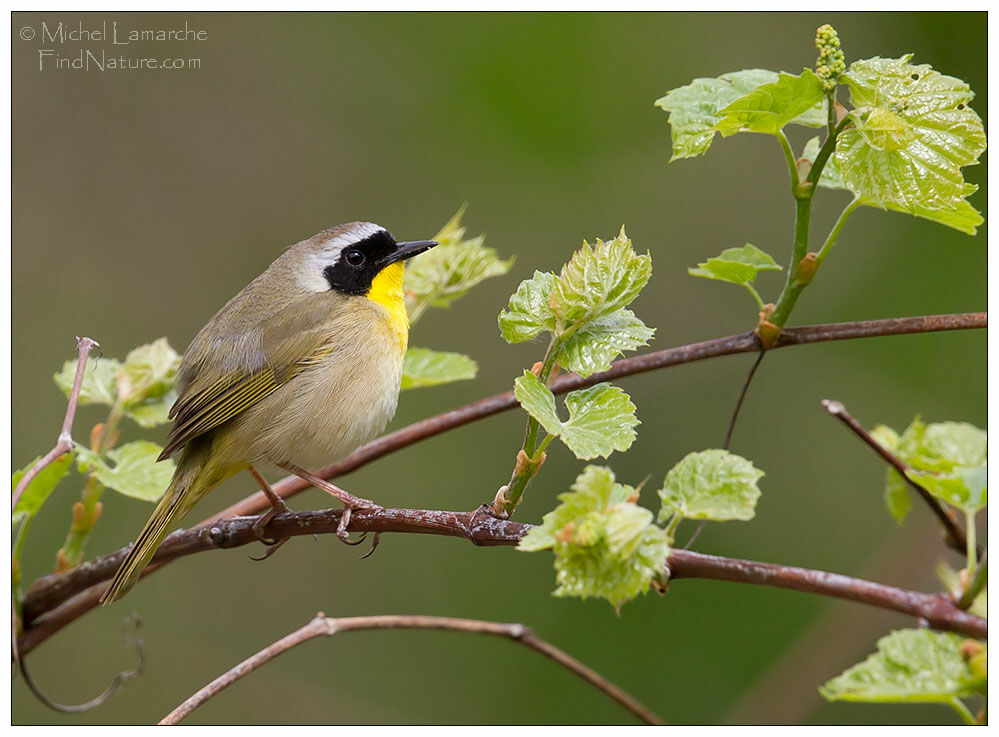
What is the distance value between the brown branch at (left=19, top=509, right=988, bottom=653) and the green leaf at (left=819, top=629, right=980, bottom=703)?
0.23m

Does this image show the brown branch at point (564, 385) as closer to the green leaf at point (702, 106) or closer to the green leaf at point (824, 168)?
the green leaf at point (824, 168)

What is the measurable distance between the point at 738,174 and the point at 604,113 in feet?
3.22

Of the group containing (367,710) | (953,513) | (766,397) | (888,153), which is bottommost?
(367,710)

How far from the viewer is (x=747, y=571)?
1.29 metres

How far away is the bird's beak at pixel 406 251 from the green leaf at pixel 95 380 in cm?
107

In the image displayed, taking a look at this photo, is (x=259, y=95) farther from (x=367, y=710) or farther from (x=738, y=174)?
(x=367, y=710)

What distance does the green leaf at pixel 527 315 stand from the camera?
1688mm

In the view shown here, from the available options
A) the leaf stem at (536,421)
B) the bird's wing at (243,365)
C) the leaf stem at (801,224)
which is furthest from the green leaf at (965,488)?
the bird's wing at (243,365)

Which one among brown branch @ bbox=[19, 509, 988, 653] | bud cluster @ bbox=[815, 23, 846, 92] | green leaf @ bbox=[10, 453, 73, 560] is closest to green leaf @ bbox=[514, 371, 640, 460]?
brown branch @ bbox=[19, 509, 988, 653]

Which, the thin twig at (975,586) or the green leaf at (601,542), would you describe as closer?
the green leaf at (601,542)

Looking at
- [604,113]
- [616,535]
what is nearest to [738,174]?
[604,113]

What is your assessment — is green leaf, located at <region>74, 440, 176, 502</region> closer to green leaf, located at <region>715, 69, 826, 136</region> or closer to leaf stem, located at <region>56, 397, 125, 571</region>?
leaf stem, located at <region>56, 397, 125, 571</region>

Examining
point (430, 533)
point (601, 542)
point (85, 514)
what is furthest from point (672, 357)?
point (85, 514)

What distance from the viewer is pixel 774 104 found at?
1.78m
